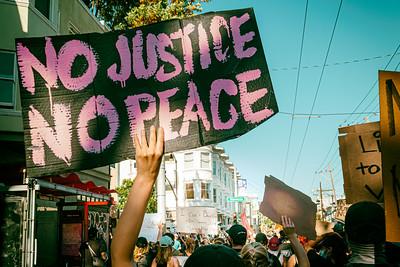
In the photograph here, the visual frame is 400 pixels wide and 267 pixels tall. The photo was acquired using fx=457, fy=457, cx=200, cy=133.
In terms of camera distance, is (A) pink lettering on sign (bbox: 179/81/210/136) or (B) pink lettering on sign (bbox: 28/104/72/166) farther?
(A) pink lettering on sign (bbox: 179/81/210/136)

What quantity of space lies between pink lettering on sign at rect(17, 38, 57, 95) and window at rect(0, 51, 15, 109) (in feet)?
35.1

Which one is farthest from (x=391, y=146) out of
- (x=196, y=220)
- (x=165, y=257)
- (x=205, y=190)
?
(x=205, y=190)

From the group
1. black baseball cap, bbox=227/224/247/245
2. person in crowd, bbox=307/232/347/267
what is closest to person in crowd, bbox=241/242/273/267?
person in crowd, bbox=307/232/347/267

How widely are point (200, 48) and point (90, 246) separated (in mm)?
7406

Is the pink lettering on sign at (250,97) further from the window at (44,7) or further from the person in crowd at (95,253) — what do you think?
the window at (44,7)

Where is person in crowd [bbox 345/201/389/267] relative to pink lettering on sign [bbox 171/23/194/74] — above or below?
below

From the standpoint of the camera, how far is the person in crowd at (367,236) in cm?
283

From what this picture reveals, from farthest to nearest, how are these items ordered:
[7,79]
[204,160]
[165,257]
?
[204,160]
[7,79]
[165,257]

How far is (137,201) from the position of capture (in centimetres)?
169

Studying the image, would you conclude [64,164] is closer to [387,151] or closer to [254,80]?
[254,80]

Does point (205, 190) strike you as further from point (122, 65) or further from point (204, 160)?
point (122, 65)

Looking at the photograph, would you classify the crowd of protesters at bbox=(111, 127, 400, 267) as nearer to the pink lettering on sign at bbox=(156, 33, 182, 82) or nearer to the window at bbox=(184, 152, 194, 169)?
the pink lettering on sign at bbox=(156, 33, 182, 82)

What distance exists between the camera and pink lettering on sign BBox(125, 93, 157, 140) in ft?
12.0

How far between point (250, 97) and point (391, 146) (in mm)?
1455
